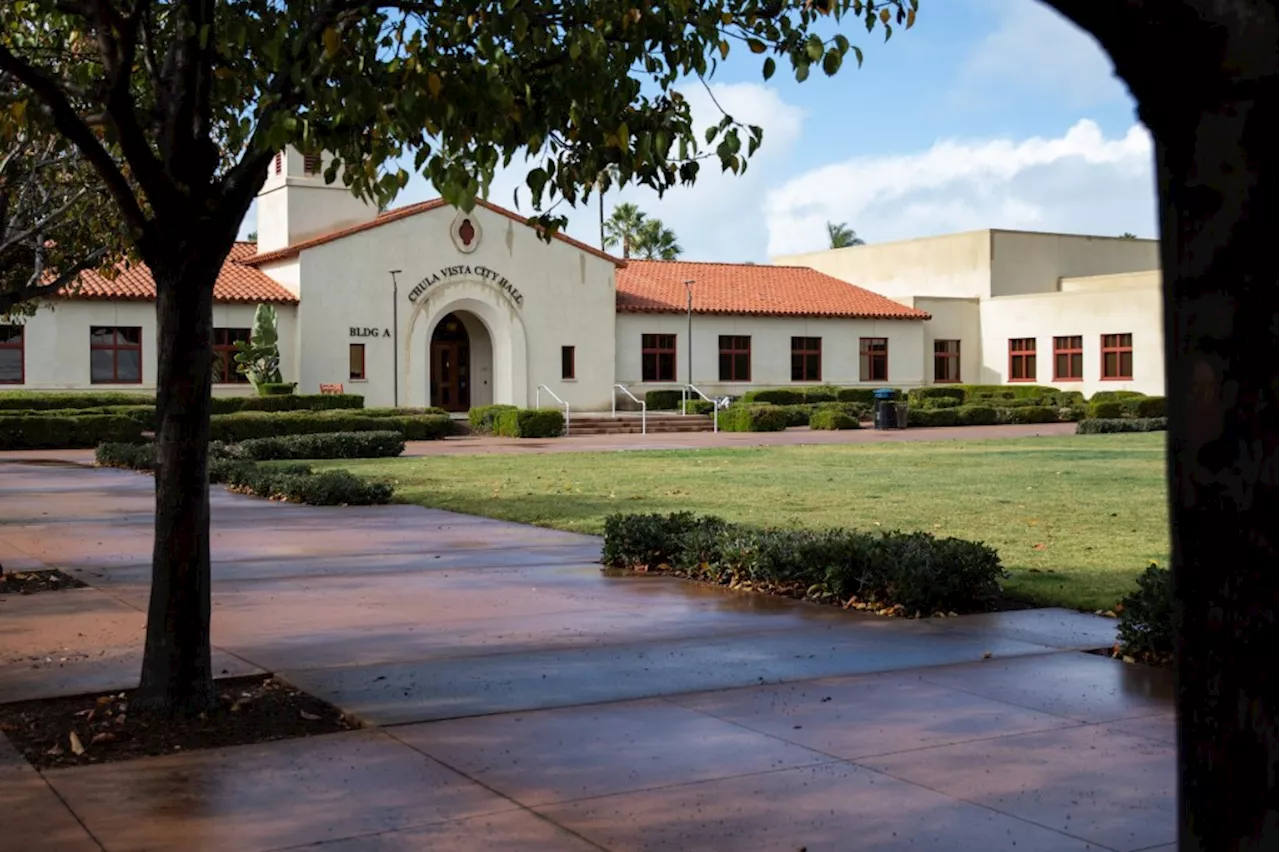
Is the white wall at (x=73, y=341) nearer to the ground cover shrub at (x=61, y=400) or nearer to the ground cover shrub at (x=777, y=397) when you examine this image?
the ground cover shrub at (x=61, y=400)

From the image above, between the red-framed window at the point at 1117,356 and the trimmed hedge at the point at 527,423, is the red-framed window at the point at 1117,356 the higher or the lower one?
the higher one

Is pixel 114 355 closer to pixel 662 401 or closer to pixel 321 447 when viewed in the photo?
pixel 321 447

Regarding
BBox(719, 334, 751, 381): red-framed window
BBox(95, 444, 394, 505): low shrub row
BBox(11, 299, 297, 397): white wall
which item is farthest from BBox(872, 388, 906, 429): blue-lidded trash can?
BBox(95, 444, 394, 505): low shrub row

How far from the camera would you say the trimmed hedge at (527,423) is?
38.4m

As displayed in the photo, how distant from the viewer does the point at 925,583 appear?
8.99 metres

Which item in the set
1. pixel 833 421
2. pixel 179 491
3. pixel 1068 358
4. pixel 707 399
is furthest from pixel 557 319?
pixel 179 491

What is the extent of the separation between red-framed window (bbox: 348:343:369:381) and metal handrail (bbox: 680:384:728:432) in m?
10.5

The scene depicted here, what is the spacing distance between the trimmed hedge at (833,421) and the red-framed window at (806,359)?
1160 cm

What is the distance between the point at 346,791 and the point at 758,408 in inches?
1447

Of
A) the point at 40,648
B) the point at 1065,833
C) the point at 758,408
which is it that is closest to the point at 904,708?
the point at 1065,833

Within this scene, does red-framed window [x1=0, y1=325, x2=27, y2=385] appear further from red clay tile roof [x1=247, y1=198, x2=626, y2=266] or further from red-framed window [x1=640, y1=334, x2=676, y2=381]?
red-framed window [x1=640, y1=334, x2=676, y2=381]

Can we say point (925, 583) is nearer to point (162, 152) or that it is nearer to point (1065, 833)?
point (1065, 833)

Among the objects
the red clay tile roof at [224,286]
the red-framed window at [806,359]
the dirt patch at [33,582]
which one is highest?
the red clay tile roof at [224,286]

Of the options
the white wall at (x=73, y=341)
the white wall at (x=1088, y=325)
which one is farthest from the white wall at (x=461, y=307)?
the white wall at (x=1088, y=325)
